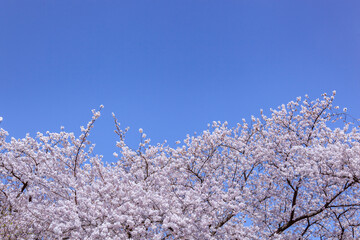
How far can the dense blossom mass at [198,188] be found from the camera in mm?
8531

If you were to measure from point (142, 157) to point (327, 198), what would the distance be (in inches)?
304

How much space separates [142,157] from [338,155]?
26.0 ft

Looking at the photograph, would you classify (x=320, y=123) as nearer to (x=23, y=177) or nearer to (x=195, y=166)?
(x=195, y=166)

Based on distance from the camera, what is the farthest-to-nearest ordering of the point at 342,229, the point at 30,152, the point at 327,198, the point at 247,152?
the point at 247,152, the point at 30,152, the point at 342,229, the point at 327,198

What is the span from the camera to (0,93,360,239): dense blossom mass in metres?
8.53

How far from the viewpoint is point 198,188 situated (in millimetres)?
9945

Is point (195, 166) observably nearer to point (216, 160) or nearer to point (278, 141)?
→ point (216, 160)

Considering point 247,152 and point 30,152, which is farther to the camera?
point 247,152

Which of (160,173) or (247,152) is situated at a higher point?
(247,152)

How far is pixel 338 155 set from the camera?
9.72 m

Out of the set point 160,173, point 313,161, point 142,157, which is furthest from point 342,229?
point 142,157

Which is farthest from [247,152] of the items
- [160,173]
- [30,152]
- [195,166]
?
[30,152]

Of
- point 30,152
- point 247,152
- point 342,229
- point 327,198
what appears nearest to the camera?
point 327,198

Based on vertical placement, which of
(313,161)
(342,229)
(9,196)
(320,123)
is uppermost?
(320,123)
